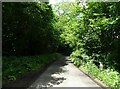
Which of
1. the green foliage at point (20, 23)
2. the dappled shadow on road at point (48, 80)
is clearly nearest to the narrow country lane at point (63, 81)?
the dappled shadow on road at point (48, 80)

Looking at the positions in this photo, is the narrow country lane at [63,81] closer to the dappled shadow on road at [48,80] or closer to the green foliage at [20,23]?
the dappled shadow on road at [48,80]

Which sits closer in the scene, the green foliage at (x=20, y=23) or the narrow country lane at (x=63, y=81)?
the narrow country lane at (x=63, y=81)

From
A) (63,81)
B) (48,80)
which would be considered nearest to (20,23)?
(48,80)

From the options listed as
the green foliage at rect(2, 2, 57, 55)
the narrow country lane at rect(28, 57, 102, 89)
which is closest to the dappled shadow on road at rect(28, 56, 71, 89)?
the narrow country lane at rect(28, 57, 102, 89)

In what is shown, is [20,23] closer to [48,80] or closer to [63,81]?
[48,80]

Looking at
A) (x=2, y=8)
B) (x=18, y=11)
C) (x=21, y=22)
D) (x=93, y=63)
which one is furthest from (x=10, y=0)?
(x=93, y=63)

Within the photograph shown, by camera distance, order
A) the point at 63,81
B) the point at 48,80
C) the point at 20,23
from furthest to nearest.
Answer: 1. the point at 20,23
2. the point at 48,80
3. the point at 63,81

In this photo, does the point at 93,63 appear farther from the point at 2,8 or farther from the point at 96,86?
the point at 2,8

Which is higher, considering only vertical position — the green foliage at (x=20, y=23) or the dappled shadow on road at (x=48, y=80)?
the green foliage at (x=20, y=23)

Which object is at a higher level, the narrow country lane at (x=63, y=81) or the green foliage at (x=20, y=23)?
the green foliage at (x=20, y=23)

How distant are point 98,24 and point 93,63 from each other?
6.67 m

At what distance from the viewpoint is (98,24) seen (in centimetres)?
1277

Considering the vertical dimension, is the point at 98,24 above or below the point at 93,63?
above

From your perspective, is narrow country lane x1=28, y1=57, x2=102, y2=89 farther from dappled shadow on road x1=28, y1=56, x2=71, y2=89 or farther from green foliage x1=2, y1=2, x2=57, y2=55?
green foliage x1=2, y1=2, x2=57, y2=55
